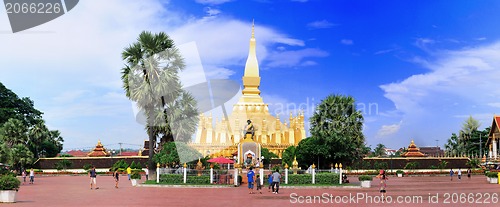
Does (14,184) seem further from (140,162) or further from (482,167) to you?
(482,167)

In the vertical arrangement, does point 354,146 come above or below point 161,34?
below

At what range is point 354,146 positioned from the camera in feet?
135

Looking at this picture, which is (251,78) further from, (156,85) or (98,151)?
(156,85)

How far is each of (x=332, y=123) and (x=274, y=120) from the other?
34.5m

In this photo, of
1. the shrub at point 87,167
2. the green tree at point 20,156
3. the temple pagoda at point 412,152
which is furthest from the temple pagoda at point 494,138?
the green tree at point 20,156

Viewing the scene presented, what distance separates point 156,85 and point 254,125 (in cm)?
3598

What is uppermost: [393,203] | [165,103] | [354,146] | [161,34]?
[161,34]

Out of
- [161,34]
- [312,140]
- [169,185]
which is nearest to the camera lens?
[169,185]

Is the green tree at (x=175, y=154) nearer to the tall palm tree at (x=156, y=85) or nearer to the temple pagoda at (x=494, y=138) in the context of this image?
the tall palm tree at (x=156, y=85)

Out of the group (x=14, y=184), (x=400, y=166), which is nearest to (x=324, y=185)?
(x=14, y=184)

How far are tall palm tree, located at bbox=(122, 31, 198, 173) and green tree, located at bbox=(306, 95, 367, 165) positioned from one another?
9.05m

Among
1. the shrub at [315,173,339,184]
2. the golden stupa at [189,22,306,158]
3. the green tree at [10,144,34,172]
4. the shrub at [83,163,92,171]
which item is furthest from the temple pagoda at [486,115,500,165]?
the green tree at [10,144,34,172]

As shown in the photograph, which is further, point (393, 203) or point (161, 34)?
point (161, 34)

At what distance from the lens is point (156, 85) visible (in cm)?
3722
